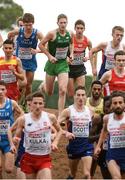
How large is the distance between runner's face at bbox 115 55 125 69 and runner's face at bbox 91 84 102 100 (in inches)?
27.8

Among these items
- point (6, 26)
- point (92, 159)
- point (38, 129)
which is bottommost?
point (6, 26)

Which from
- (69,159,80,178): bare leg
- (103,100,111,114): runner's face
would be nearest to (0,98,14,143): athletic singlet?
(69,159,80,178): bare leg

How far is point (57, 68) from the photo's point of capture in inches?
596

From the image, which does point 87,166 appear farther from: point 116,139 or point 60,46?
point 60,46

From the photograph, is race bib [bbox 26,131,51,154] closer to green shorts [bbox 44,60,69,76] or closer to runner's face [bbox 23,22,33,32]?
green shorts [bbox 44,60,69,76]

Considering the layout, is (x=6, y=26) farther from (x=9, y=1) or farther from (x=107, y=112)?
(x=107, y=112)

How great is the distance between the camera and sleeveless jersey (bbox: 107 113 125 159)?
37.3 feet

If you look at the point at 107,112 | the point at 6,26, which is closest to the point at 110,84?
the point at 107,112

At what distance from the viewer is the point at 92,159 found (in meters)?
12.5

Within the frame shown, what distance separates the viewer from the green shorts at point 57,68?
15.1 m

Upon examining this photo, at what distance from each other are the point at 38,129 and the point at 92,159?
1.59 metres

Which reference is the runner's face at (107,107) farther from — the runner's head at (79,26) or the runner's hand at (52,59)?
the runner's head at (79,26)

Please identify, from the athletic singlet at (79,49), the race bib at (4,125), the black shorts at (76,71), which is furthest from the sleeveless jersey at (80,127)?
the black shorts at (76,71)

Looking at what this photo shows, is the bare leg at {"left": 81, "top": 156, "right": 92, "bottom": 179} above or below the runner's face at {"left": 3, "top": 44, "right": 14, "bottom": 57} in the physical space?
below
